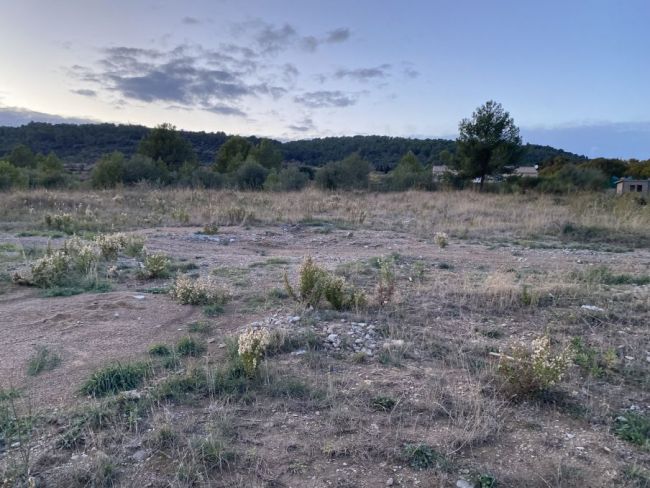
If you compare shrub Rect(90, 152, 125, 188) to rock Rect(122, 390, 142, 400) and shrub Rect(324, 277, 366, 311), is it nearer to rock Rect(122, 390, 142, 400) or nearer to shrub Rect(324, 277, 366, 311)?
shrub Rect(324, 277, 366, 311)

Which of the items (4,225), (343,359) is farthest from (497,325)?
(4,225)

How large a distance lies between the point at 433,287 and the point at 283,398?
2982 mm

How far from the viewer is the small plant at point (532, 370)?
3.02m

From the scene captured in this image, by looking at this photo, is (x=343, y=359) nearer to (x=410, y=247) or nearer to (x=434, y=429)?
(x=434, y=429)

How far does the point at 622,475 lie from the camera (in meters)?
2.37

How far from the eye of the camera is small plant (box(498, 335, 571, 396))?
3.02 meters

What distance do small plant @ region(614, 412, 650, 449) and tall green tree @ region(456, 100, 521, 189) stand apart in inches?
956

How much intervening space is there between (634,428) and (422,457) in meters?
1.33

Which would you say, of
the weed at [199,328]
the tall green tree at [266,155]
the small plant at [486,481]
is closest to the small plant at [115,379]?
the weed at [199,328]

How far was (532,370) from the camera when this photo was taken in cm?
305

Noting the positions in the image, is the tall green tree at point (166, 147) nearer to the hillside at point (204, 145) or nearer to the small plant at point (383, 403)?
the hillside at point (204, 145)

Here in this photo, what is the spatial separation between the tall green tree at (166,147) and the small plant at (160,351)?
34.1m

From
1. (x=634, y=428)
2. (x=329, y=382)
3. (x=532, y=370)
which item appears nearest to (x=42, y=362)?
(x=329, y=382)

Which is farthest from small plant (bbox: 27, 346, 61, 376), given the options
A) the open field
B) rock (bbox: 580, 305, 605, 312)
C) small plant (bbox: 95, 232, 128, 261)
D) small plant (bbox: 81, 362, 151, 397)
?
rock (bbox: 580, 305, 605, 312)
